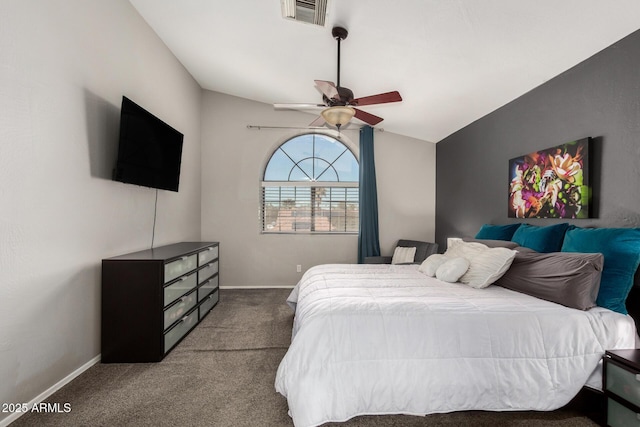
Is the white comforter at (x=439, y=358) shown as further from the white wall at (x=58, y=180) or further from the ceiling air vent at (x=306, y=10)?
the ceiling air vent at (x=306, y=10)

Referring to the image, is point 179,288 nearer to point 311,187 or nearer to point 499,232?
point 311,187

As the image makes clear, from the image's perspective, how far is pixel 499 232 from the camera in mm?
2918

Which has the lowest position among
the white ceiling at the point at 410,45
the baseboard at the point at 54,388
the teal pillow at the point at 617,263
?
the baseboard at the point at 54,388

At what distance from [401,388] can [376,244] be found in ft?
10.2

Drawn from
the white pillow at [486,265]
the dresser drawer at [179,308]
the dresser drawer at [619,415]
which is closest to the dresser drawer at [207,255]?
the dresser drawer at [179,308]

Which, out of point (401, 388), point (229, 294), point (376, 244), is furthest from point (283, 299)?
point (401, 388)

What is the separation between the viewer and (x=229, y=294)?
437 centimetres

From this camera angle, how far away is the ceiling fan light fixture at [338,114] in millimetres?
2539

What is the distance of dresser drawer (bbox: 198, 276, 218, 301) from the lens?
3260 millimetres

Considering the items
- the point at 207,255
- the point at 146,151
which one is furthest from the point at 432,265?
the point at 146,151

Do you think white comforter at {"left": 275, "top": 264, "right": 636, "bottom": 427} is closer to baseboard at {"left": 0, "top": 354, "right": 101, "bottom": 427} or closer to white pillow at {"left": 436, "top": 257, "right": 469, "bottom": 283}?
white pillow at {"left": 436, "top": 257, "right": 469, "bottom": 283}

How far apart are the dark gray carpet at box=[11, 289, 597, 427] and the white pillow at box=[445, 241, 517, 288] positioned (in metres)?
0.86

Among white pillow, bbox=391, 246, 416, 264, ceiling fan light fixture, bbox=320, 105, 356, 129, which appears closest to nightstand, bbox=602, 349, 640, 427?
ceiling fan light fixture, bbox=320, 105, 356, 129

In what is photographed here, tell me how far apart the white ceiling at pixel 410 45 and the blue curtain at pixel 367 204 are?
75 centimetres
